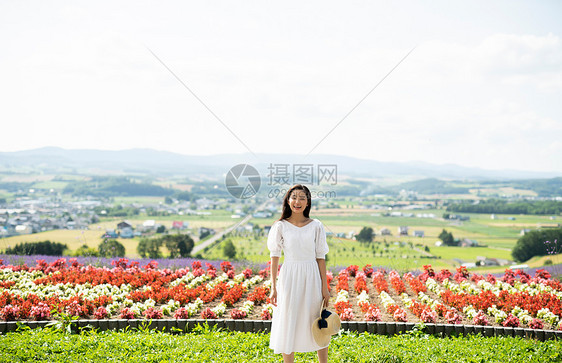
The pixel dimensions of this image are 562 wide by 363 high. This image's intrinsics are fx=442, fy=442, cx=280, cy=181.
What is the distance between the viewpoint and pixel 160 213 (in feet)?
79.8

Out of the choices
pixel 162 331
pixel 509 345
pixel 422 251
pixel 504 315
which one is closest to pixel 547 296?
pixel 504 315

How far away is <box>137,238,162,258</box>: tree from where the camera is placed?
13031 mm

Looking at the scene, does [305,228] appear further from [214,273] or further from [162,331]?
[214,273]

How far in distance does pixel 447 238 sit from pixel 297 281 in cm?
1526

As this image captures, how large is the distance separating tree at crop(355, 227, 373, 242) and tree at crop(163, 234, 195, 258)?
6.52 metres

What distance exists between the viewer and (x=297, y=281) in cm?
389

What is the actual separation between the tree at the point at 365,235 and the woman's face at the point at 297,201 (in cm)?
1260

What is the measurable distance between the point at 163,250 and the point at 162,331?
7.46 metres

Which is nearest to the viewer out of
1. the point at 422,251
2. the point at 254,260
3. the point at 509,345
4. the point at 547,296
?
the point at 509,345

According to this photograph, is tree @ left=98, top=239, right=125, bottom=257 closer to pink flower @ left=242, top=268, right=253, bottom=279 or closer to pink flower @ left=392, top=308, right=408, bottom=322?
pink flower @ left=242, top=268, right=253, bottom=279

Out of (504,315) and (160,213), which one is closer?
(504,315)

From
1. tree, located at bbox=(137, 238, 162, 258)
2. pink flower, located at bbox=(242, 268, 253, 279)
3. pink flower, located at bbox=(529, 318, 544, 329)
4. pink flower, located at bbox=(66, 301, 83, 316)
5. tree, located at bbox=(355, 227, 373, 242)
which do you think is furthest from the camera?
tree, located at bbox=(355, 227, 373, 242)

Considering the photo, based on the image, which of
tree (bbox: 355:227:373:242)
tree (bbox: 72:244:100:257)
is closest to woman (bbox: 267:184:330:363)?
tree (bbox: 72:244:100:257)

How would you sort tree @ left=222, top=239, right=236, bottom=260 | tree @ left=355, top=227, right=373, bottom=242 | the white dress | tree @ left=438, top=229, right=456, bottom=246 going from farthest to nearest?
tree @ left=438, top=229, right=456, bottom=246 < tree @ left=355, top=227, right=373, bottom=242 < tree @ left=222, top=239, right=236, bottom=260 < the white dress
